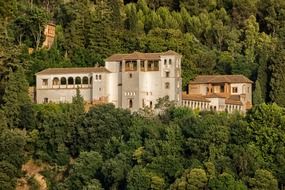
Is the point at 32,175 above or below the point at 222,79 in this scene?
below

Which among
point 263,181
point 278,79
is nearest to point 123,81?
point 278,79

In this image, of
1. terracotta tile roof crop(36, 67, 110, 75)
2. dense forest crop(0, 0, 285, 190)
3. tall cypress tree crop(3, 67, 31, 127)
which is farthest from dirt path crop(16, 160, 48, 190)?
terracotta tile roof crop(36, 67, 110, 75)

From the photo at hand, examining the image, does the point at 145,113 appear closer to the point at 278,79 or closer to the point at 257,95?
the point at 257,95

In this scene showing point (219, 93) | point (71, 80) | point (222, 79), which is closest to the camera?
point (71, 80)

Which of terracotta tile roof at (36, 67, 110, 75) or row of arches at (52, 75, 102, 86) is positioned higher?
terracotta tile roof at (36, 67, 110, 75)

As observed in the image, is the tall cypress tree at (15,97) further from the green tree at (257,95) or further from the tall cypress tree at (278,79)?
the tall cypress tree at (278,79)

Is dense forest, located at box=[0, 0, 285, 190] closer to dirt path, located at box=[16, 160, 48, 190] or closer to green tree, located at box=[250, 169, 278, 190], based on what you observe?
→ green tree, located at box=[250, 169, 278, 190]

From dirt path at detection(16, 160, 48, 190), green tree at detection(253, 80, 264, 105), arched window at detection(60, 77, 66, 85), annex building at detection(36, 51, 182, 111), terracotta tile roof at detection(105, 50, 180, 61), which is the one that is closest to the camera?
dirt path at detection(16, 160, 48, 190)
